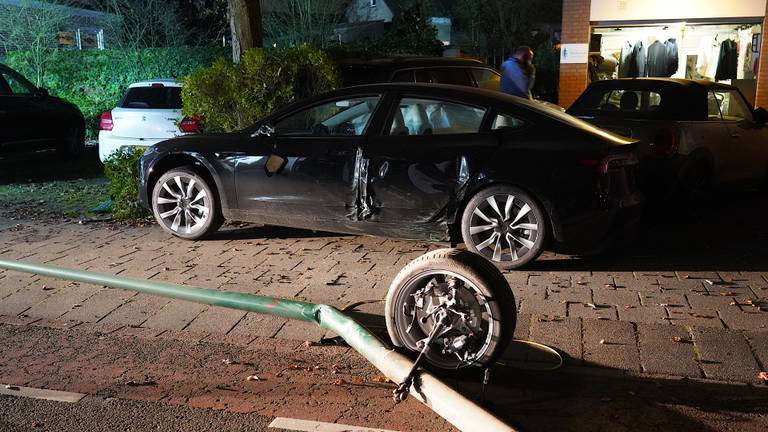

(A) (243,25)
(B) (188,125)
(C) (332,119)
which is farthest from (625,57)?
(C) (332,119)

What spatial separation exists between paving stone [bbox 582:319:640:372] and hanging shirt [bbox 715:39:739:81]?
12.2m

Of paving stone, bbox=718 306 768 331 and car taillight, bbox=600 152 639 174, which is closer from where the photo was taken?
paving stone, bbox=718 306 768 331

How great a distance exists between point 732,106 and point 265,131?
5950mm

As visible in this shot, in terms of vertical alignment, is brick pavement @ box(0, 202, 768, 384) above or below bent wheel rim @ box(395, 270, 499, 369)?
below

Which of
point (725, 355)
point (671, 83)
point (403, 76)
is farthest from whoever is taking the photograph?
point (403, 76)

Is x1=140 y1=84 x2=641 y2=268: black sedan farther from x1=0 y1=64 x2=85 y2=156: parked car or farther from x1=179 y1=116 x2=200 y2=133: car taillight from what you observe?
x1=0 y1=64 x2=85 y2=156: parked car

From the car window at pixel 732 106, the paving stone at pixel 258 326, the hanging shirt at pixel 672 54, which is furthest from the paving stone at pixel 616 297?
the hanging shirt at pixel 672 54

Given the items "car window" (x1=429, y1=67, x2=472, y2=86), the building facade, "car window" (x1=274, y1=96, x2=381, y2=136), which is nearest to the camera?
"car window" (x1=274, y1=96, x2=381, y2=136)

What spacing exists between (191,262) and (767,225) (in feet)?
20.0

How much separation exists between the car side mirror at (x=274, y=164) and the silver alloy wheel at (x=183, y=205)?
2.51 ft

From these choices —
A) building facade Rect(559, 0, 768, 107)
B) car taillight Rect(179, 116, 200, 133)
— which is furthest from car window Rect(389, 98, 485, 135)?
building facade Rect(559, 0, 768, 107)

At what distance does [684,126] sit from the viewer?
8789 millimetres

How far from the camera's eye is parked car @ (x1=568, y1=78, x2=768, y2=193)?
8750 millimetres

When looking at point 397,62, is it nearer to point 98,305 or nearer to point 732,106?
point 732,106
